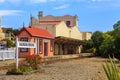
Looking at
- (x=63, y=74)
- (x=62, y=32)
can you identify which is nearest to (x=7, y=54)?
(x=63, y=74)

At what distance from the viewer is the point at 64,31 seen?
61750mm

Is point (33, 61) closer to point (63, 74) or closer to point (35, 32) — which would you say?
point (63, 74)

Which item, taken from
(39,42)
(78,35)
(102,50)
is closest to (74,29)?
(78,35)

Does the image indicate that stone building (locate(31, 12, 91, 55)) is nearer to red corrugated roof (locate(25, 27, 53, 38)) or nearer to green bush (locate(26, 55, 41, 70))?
red corrugated roof (locate(25, 27, 53, 38))

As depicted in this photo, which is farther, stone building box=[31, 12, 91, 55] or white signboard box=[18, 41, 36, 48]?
stone building box=[31, 12, 91, 55]

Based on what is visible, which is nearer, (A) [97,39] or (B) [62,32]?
(B) [62,32]

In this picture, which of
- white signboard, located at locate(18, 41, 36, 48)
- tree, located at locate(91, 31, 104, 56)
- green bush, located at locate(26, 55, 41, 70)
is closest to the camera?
white signboard, located at locate(18, 41, 36, 48)

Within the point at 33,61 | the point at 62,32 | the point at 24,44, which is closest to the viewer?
the point at 24,44

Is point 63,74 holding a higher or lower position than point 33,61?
lower

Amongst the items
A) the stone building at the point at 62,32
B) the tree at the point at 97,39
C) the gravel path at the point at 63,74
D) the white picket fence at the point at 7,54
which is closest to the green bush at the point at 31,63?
the gravel path at the point at 63,74

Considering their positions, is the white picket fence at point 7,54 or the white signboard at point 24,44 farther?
the white picket fence at point 7,54

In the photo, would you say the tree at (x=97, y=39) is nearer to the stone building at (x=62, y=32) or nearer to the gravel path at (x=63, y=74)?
the stone building at (x=62, y=32)

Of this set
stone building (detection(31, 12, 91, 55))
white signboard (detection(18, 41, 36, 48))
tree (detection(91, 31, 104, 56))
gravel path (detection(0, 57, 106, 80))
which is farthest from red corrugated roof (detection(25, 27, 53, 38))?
tree (detection(91, 31, 104, 56))

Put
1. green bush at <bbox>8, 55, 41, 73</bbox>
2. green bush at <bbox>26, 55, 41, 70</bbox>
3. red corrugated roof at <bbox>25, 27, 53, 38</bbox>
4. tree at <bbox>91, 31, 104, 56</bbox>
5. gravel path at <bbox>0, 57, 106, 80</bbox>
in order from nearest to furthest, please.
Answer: gravel path at <bbox>0, 57, 106, 80</bbox> → green bush at <bbox>8, 55, 41, 73</bbox> → green bush at <bbox>26, 55, 41, 70</bbox> → red corrugated roof at <bbox>25, 27, 53, 38</bbox> → tree at <bbox>91, 31, 104, 56</bbox>
